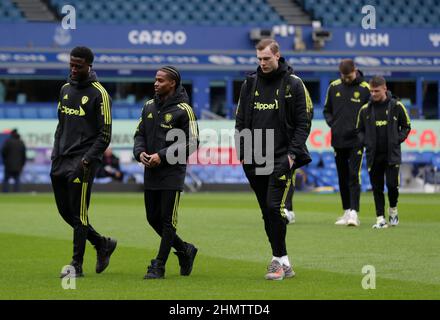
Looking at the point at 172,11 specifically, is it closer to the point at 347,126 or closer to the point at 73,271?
the point at 347,126

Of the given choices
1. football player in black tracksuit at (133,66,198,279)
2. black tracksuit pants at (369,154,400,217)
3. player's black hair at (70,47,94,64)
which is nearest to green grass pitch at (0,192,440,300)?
black tracksuit pants at (369,154,400,217)

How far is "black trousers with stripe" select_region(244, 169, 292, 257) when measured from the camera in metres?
9.91

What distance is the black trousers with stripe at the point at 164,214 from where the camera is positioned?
32.9ft

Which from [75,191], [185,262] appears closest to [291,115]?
[185,262]

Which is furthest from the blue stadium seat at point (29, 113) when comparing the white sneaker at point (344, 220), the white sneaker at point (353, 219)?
the white sneaker at point (353, 219)

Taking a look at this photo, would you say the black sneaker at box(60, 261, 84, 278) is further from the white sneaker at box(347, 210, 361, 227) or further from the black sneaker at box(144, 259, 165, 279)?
the white sneaker at box(347, 210, 361, 227)

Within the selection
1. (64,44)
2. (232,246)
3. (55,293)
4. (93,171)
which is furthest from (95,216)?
(64,44)

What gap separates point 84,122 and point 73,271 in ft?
4.63

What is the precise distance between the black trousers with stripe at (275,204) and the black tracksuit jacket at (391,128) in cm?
601

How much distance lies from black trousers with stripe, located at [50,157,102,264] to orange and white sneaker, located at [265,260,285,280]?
1.80 metres

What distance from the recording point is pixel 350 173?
16.5 m

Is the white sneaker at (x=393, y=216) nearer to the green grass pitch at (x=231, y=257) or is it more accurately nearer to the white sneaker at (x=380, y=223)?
the green grass pitch at (x=231, y=257)
